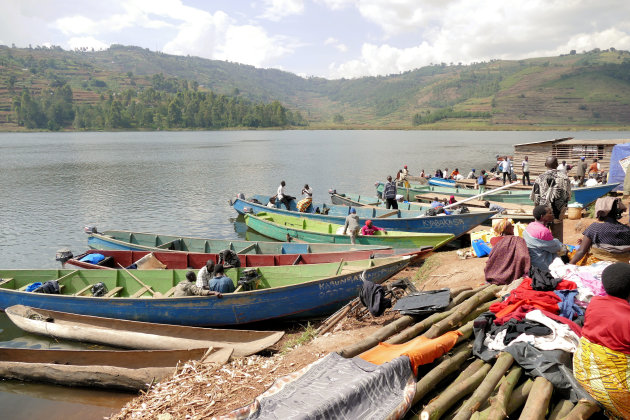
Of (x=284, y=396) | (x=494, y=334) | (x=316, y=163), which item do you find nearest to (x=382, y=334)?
(x=494, y=334)

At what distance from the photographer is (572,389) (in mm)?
4695

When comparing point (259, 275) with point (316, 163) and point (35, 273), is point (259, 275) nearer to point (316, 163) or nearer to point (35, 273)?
point (35, 273)

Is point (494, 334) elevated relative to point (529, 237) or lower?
lower

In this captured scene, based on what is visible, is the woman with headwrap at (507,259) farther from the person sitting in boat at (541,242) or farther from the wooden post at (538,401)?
the wooden post at (538,401)

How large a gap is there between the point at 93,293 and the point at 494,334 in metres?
10.9

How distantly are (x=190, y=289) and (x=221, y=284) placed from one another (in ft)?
2.99

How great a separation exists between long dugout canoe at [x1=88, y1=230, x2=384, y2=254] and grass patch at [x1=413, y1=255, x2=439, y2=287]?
151 cm

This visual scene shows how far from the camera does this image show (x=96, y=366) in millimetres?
8703

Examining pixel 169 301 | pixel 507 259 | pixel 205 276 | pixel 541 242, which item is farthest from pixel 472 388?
pixel 169 301

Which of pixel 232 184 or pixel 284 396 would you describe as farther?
pixel 232 184

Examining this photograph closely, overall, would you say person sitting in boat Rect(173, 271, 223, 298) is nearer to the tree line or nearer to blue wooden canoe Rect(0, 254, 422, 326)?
blue wooden canoe Rect(0, 254, 422, 326)

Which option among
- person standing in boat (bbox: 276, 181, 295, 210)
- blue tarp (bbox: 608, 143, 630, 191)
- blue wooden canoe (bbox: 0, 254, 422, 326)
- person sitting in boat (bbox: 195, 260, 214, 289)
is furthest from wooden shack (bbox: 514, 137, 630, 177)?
person sitting in boat (bbox: 195, 260, 214, 289)

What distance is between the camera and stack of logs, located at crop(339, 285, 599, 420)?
14.7 feet

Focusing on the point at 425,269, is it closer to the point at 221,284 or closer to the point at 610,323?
the point at 221,284
